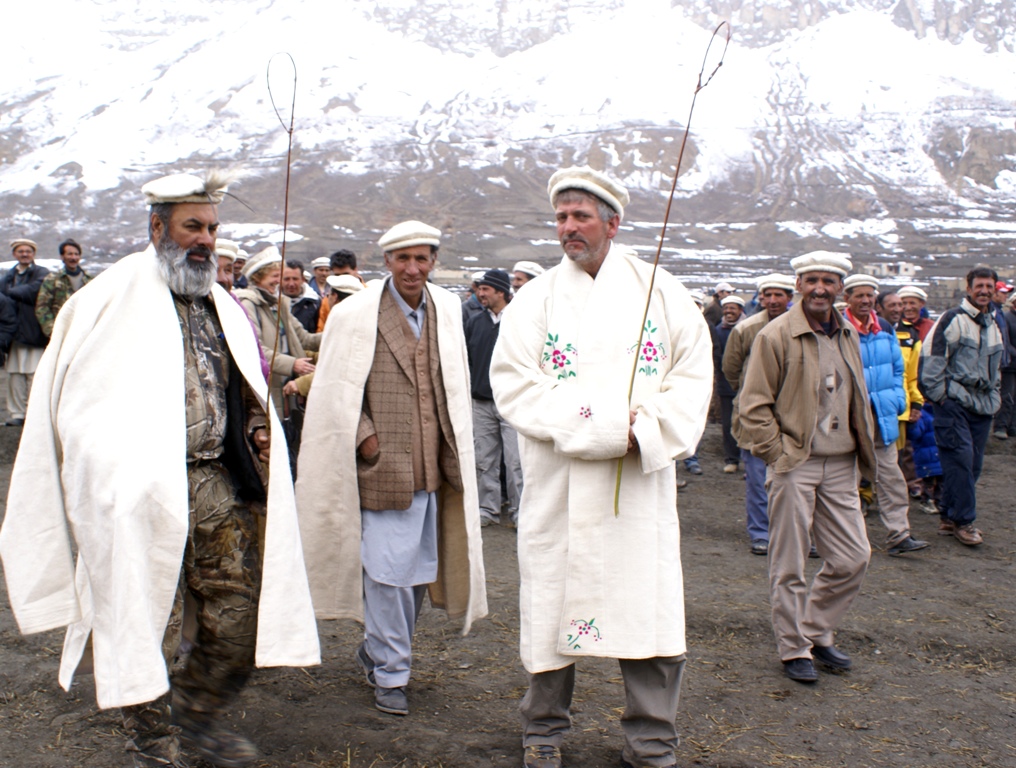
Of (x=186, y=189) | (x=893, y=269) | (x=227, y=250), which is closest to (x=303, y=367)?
(x=227, y=250)

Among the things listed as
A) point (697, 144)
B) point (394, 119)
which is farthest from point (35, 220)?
point (697, 144)

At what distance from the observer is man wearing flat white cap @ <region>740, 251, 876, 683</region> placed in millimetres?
4758

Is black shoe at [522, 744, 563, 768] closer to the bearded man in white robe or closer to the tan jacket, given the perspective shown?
the bearded man in white robe

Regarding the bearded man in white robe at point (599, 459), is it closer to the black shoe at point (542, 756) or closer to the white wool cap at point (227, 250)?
the black shoe at point (542, 756)

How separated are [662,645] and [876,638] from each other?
8.06 feet

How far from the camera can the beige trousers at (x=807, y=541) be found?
475 centimetres

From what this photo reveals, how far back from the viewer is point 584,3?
124m

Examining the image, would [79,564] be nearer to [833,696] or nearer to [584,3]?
[833,696]

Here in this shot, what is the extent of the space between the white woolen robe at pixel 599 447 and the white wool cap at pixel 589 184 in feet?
0.70

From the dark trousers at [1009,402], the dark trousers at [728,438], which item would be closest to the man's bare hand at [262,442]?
the dark trousers at [728,438]

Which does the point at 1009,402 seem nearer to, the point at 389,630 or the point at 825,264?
the point at 825,264

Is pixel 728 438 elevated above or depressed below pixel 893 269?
above

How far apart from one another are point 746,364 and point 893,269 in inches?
1886

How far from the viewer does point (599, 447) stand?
135 inches
